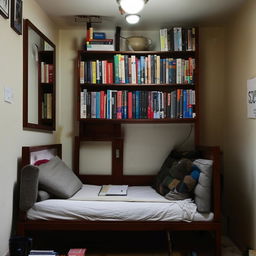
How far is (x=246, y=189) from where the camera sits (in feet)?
8.69

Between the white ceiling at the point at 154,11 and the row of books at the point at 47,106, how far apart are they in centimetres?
78

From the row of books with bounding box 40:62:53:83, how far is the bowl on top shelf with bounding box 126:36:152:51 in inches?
31.9

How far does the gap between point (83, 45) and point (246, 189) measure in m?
2.14

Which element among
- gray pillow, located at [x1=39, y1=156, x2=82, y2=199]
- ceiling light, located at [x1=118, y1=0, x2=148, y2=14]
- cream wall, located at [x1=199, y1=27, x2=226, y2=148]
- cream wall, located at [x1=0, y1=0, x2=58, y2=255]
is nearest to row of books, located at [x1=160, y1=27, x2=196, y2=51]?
cream wall, located at [x1=199, y1=27, x2=226, y2=148]

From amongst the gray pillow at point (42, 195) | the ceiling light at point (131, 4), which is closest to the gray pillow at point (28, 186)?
the gray pillow at point (42, 195)

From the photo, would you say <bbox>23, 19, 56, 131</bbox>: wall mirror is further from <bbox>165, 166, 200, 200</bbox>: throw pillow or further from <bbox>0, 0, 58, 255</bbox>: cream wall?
<bbox>165, 166, 200, 200</bbox>: throw pillow

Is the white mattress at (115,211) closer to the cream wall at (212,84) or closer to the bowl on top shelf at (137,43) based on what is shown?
the cream wall at (212,84)

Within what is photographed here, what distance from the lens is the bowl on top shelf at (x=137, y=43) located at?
10.5 feet

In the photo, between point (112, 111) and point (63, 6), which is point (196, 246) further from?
point (63, 6)

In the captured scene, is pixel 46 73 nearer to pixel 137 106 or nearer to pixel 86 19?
pixel 86 19

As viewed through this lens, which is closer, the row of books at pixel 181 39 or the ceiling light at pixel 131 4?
the ceiling light at pixel 131 4

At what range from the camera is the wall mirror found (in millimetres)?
2531

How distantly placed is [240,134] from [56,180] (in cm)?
161

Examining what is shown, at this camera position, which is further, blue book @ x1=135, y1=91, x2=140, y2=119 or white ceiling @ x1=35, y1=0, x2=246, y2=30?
blue book @ x1=135, y1=91, x2=140, y2=119
